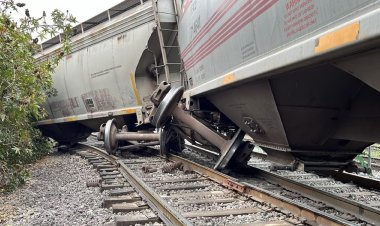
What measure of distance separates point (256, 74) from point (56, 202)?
3.11 metres

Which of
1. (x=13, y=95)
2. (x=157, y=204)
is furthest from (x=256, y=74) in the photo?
(x=13, y=95)

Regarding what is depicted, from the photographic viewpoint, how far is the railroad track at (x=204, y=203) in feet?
12.0

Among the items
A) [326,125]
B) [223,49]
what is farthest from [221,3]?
[326,125]

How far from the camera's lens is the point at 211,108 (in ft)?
21.7

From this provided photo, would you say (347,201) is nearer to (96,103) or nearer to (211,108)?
(211,108)

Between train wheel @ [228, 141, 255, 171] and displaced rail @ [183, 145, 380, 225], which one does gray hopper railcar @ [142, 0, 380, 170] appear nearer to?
train wheel @ [228, 141, 255, 171]

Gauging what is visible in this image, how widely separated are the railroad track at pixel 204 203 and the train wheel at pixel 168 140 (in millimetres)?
1623

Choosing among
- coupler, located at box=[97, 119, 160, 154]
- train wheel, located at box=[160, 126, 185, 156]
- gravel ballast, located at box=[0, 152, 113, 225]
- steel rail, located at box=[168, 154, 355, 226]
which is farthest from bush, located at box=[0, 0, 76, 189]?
steel rail, located at box=[168, 154, 355, 226]

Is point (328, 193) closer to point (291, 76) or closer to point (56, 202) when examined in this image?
point (291, 76)

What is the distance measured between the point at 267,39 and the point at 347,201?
5.73 feet

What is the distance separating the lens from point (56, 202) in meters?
5.27

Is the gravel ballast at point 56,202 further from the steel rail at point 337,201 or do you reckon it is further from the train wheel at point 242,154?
the steel rail at point 337,201

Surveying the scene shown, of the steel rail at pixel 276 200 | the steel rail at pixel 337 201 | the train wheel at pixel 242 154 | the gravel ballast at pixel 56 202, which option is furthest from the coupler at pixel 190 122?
the gravel ballast at pixel 56 202

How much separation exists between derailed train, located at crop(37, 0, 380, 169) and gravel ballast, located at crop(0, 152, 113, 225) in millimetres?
1645
